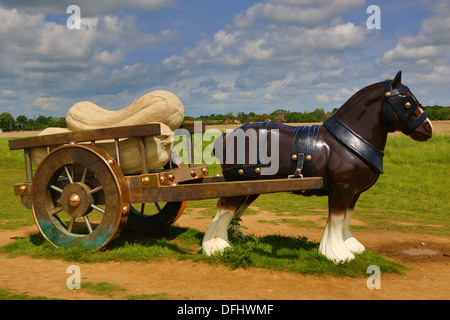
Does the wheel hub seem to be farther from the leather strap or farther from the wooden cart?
the leather strap

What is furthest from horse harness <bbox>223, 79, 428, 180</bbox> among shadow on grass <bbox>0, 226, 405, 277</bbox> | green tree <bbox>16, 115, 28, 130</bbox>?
green tree <bbox>16, 115, 28, 130</bbox>

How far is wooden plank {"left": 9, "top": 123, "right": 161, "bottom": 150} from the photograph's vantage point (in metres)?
4.80

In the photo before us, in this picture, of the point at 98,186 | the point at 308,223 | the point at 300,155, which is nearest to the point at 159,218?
the point at 98,186

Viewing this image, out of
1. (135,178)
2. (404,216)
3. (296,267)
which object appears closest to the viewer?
(296,267)

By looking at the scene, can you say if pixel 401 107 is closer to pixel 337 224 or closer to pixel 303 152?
pixel 303 152

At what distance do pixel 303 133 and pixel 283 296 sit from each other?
1.93 meters

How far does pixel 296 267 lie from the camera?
457cm

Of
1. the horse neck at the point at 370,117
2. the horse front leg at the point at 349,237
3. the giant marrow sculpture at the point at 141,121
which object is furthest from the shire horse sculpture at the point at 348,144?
the giant marrow sculpture at the point at 141,121

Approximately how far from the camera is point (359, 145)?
182 inches

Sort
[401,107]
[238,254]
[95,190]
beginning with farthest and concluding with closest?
[95,190] < [238,254] < [401,107]

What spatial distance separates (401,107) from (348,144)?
73cm

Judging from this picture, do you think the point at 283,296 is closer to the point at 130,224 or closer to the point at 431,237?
the point at 130,224

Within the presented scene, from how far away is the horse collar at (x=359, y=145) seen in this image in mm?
4605

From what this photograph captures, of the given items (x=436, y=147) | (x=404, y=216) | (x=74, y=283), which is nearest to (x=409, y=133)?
(x=74, y=283)
